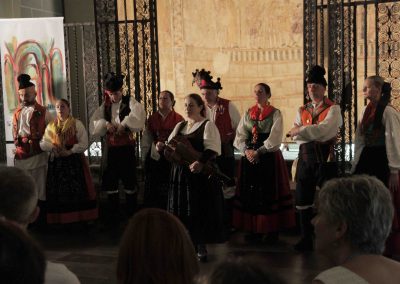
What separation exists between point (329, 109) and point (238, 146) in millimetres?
940

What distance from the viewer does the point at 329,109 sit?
539 cm

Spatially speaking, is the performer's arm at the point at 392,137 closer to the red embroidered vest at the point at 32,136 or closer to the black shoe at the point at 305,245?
the black shoe at the point at 305,245

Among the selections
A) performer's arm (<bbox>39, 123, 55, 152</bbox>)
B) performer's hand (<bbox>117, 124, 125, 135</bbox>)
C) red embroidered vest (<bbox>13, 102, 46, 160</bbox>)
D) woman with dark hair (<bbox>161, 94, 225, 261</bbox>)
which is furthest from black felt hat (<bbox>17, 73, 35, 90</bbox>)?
woman with dark hair (<bbox>161, 94, 225, 261</bbox>)

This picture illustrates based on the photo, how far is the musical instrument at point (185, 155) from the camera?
5.12 metres

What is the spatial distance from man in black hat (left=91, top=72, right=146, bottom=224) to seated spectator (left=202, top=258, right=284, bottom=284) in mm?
5164

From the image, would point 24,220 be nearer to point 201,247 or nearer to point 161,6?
point 201,247

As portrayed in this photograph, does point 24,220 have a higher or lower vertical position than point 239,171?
higher

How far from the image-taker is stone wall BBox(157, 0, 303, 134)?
1030cm

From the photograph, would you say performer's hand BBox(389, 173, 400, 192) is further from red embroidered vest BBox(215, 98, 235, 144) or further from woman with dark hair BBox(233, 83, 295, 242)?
red embroidered vest BBox(215, 98, 235, 144)

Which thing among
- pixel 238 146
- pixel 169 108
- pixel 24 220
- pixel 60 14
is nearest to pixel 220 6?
pixel 60 14

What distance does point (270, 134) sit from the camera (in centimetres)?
570

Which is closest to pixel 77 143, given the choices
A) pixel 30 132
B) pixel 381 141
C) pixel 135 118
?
pixel 30 132

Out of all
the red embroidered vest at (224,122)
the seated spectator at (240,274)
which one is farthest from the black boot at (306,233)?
the seated spectator at (240,274)

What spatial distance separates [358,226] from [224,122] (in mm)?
4477
